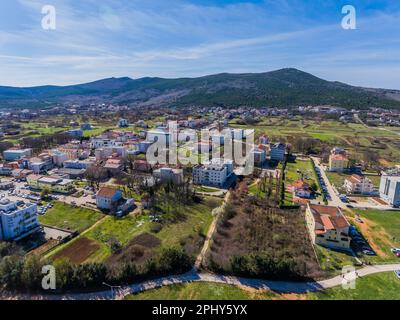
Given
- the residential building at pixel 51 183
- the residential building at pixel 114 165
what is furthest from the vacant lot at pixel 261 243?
the residential building at pixel 51 183

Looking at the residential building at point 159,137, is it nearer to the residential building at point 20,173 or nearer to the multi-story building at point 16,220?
the residential building at point 20,173

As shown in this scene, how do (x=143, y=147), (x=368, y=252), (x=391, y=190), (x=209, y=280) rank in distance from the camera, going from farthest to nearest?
(x=143, y=147)
(x=391, y=190)
(x=368, y=252)
(x=209, y=280)

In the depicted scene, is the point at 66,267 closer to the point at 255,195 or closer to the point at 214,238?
the point at 214,238

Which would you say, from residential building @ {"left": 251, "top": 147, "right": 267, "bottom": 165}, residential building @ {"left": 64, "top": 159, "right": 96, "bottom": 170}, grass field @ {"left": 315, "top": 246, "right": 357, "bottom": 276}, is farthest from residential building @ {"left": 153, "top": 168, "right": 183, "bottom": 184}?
grass field @ {"left": 315, "top": 246, "right": 357, "bottom": 276}

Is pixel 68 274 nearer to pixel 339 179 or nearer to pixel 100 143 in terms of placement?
pixel 339 179

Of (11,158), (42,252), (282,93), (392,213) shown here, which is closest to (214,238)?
(42,252)

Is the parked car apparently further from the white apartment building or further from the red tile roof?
the white apartment building

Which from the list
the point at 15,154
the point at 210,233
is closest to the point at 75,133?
the point at 15,154
